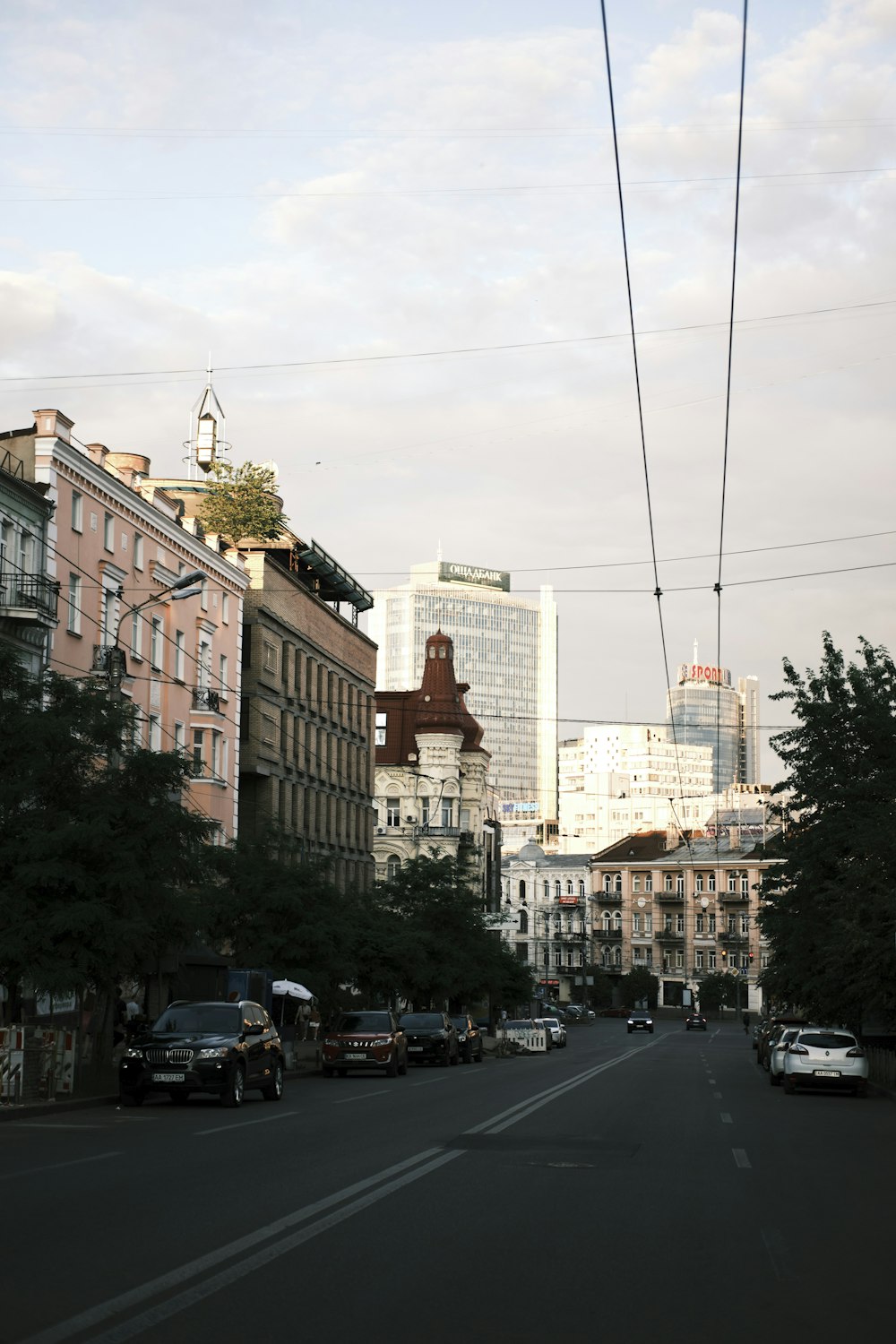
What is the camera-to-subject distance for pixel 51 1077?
26.0m

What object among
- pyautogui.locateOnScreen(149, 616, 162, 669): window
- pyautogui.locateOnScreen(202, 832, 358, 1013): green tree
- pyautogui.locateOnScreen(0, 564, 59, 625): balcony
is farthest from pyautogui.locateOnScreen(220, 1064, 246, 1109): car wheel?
pyautogui.locateOnScreen(149, 616, 162, 669): window

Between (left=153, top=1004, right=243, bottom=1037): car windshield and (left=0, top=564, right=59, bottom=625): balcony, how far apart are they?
14.8 m

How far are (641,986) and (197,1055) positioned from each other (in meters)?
124

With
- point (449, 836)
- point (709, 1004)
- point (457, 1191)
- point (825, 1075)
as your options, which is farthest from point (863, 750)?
point (709, 1004)

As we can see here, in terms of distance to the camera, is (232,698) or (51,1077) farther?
(232,698)

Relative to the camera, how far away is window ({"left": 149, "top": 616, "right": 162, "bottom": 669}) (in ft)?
172

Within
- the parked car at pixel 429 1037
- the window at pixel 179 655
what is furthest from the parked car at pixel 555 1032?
the window at pixel 179 655

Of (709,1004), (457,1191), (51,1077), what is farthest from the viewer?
(709,1004)

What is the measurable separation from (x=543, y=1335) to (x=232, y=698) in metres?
53.5

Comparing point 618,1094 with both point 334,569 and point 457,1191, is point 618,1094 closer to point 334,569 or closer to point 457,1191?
point 457,1191

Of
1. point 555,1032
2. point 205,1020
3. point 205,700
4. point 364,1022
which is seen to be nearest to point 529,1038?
point 555,1032

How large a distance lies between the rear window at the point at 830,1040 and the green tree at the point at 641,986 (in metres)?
112

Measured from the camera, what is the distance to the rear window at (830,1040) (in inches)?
1399

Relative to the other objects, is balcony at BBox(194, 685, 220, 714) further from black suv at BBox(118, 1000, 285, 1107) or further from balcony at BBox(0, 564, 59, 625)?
black suv at BBox(118, 1000, 285, 1107)
